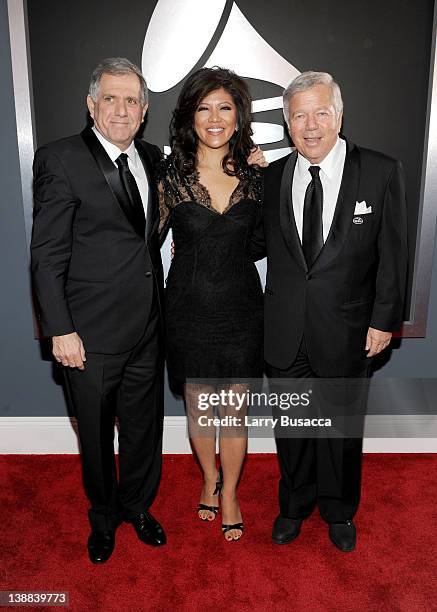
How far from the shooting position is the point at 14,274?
337 centimetres

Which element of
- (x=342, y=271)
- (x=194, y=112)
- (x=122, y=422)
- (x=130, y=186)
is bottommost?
(x=122, y=422)

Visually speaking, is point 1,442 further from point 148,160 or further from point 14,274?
point 148,160

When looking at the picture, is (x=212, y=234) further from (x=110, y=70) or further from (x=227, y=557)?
(x=227, y=557)

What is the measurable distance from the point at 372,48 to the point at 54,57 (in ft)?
5.13

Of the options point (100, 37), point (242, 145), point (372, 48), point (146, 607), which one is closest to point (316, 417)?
point (146, 607)

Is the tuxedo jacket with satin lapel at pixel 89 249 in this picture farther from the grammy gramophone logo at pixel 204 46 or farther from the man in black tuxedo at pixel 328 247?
the grammy gramophone logo at pixel 204 46

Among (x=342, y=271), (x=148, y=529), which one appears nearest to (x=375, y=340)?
(x=342, y=271)

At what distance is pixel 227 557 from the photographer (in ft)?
9.15

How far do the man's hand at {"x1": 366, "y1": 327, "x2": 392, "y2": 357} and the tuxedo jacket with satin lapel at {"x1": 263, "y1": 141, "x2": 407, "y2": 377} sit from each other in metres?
0.03

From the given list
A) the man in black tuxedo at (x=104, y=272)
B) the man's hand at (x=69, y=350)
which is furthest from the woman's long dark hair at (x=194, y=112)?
the man's hand at (x=69, y=350)

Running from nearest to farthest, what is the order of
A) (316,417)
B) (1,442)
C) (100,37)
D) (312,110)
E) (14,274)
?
(312,110)
(316,417)
(100,37)
(14,274)
(1,442)

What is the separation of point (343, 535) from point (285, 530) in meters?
0.27

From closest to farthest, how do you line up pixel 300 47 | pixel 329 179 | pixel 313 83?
1. pixel 313 83
2. pixel 329 179
3. pixel 300 47

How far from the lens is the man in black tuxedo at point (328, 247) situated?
2.43 meters
